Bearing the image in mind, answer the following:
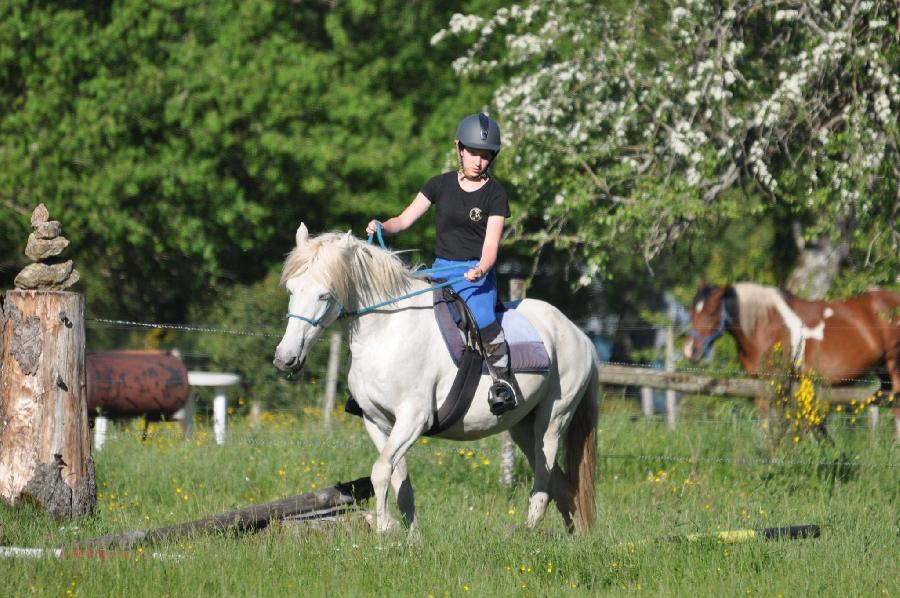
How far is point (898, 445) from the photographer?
12023mm

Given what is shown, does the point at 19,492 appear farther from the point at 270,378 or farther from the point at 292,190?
the point at 292,190

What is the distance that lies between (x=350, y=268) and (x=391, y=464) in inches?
46.6

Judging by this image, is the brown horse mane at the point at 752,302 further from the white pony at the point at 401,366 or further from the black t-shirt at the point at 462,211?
the black t-shirt at the point at 462,211

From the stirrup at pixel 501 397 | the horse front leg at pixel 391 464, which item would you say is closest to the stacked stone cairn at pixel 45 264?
the horse front leg at pixel 391 464

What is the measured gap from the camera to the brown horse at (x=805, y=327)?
47.7ft

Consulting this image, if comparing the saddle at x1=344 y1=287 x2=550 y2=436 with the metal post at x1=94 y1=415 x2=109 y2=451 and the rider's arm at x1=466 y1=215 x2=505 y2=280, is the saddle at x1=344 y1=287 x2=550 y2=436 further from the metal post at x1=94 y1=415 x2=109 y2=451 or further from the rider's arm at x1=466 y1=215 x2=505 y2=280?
the metal post at x1=94 y1=415 x2=109 y2=451

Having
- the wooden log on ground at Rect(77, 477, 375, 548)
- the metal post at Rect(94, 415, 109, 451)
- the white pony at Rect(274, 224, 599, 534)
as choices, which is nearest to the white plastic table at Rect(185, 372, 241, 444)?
the metal post at Rect(94, 415, 109, 451)

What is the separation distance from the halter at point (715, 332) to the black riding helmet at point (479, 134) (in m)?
7.30

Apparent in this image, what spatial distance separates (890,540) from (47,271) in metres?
5.64

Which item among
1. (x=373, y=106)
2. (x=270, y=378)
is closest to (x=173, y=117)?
(x=373, y=106)

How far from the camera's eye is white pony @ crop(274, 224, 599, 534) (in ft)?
23.9

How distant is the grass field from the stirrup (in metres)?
0.79

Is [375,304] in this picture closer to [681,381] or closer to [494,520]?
[494,520]

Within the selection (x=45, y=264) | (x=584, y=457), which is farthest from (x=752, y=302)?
(x=45, y=264)
